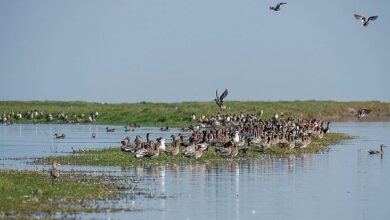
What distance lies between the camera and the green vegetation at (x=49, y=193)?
25.8 m

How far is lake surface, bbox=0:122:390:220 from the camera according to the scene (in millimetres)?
26828

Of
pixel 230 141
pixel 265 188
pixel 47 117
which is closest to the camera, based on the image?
pixel 265 188

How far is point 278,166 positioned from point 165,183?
8242 mm

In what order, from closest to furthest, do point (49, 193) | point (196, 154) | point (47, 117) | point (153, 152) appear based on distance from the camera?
point (49, 193), point (153, 152), point (196, 154), point (47, 117)

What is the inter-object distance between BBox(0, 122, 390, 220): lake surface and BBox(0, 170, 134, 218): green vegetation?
0.86 meters

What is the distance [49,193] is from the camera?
28.3 metres

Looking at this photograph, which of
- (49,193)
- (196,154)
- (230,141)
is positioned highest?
(230,141)

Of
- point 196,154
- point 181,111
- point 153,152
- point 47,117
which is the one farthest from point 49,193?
point 47,117

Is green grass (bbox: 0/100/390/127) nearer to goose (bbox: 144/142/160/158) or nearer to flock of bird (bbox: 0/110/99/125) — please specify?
flock of bird (bbox: 0/110/99/125)

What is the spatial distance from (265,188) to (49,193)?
719cm

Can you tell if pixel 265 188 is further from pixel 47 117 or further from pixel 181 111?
pixel 47 117

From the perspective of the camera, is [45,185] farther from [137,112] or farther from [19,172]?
[137,112]

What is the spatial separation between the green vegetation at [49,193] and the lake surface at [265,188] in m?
0.86

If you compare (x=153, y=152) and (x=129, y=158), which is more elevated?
(x=153, y=152)
